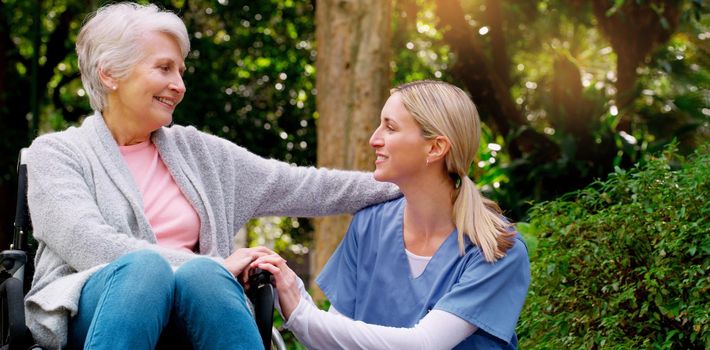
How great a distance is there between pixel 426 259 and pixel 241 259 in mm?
629

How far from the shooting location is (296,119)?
10430 millimetres

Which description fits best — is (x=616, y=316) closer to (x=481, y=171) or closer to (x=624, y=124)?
(x=481, y=171)

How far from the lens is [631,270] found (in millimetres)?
3805

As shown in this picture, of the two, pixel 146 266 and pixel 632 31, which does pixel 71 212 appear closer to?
pixel 146 266

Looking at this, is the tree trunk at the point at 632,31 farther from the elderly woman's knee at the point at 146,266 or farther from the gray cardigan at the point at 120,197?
the elderly woman's knee at the point at 146,266

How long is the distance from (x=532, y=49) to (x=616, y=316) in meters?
7.79

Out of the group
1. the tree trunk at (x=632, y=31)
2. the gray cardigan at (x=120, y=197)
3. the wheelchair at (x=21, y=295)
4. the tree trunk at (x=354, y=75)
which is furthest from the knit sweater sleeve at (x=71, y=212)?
the tree trunk at (x=632, y=31)

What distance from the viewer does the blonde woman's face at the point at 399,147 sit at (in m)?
3.10

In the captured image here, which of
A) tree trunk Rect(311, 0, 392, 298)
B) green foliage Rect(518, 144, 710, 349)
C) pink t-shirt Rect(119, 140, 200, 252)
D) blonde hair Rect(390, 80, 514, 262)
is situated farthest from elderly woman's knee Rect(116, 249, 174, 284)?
tree trunk Rect(311, 0, 392, 298)

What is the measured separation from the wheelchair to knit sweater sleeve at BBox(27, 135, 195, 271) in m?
0.11

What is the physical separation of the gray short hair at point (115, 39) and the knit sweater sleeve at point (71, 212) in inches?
10.3

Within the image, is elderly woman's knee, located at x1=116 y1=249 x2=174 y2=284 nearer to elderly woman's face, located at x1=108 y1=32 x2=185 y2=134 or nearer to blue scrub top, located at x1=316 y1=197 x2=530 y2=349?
elderly woman's face, located at x1=108 y1=32 x2=185 y2=134

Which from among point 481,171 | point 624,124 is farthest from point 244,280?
point 624,124

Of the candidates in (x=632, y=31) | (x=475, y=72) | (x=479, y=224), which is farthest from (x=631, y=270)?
(x=632, y=31)
